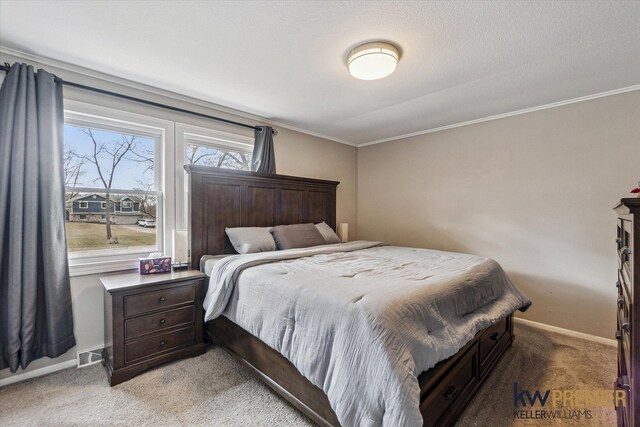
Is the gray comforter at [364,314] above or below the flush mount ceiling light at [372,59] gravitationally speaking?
below

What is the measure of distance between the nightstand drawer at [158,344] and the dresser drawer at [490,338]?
2245mm

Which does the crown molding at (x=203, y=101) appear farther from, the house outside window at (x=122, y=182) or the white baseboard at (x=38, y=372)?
the white baseboard at (x=38, y=372)

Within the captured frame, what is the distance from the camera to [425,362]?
1375 millimetres

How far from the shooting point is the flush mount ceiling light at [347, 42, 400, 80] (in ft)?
6.32

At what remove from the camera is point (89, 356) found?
234cm

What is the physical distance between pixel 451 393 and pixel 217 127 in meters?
3.16

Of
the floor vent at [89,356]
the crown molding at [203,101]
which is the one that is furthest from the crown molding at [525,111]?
the floor vent at [89,356]

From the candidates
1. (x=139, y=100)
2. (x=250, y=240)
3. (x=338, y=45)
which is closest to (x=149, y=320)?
(x=250, y=240)

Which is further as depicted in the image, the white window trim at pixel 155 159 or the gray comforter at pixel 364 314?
the white window trim at pixel 155 159

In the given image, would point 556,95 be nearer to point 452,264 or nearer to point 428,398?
point 452,264

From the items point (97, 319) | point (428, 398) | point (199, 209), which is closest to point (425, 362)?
point (428, 398)

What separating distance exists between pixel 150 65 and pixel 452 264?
2918 millimetres

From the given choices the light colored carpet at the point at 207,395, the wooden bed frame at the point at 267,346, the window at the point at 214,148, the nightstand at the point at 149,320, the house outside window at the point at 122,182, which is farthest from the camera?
the window at the point at 214,148

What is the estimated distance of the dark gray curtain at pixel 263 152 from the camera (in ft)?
11.3
